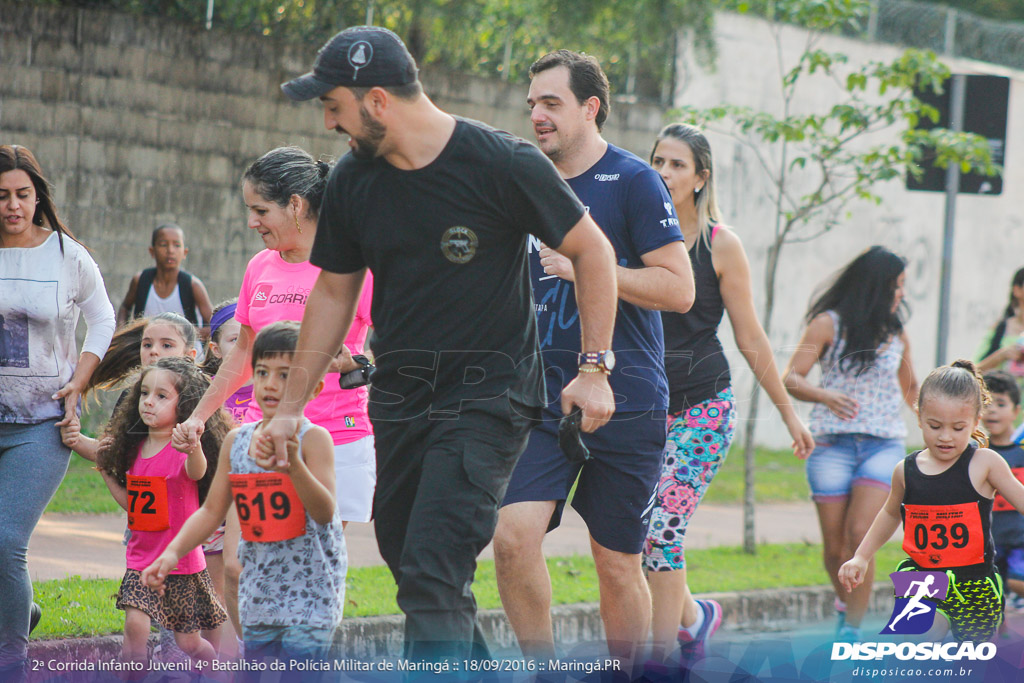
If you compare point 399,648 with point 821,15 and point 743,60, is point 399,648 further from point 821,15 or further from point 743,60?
point 743,60

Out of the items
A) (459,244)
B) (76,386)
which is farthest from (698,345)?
(76,386)

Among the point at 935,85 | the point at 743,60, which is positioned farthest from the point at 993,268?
the point at 935,85

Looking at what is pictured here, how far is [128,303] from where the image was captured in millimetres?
8859

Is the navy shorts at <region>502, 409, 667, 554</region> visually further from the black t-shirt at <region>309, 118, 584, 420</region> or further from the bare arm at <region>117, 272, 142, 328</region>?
the bare arm at <region>117, 272, 142, 328</region>

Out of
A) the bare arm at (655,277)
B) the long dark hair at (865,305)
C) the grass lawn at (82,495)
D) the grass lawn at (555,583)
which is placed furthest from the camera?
the grass lawn at (82,495)

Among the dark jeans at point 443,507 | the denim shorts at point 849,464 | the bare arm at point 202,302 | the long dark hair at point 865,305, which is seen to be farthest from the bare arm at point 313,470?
the bare arm at point 202,302

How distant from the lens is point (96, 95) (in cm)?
901

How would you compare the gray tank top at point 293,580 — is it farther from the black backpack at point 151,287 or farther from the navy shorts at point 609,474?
the black backpack at point 151,287

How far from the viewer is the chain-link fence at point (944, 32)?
48.3 feet

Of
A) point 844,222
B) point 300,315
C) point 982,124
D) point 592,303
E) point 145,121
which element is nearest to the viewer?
point 592,303

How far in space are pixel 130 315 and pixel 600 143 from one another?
5461 mm

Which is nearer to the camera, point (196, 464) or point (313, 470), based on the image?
point (313, 470)

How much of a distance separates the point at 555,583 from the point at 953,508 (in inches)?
112

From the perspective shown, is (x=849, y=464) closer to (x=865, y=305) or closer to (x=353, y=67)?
(x=865, y=305)
